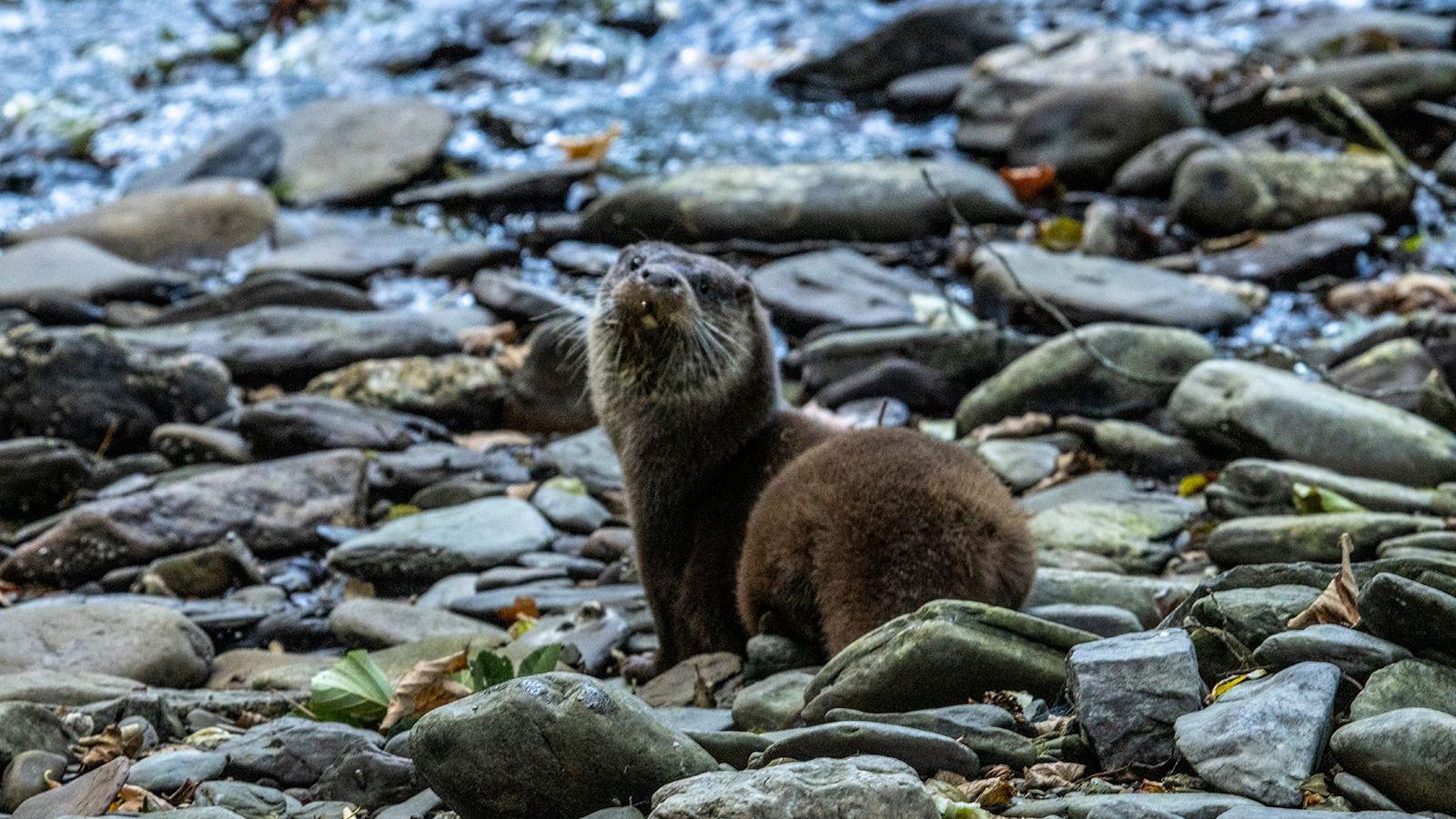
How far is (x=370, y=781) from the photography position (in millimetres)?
3354

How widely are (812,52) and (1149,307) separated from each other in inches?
273

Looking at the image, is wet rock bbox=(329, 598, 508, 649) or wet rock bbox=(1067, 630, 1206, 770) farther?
wet rock bbox=(329, 598, 508, 649)

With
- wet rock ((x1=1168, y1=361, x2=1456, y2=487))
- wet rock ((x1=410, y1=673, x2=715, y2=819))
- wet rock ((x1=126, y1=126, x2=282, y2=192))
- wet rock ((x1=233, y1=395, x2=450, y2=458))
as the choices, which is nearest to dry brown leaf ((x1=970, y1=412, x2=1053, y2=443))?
wet rock ((x1=1168, y1=361, x2=1456, y2=487))

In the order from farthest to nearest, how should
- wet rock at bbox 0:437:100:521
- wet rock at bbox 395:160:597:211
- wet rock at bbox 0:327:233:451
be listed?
wet rock at bbox 395:160:597:211
wet rock at bbox 0:327:233:451
wet rock at bbox 0:437:100:521

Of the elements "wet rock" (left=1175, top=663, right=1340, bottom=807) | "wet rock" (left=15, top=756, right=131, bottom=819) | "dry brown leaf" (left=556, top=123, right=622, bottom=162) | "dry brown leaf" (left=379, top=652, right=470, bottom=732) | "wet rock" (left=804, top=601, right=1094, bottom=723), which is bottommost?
"dry brown leaf" (left=556, top=123, right=622, bottom=162)

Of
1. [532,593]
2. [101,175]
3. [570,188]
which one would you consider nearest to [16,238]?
[101,175]

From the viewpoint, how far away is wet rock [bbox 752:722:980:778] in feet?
9.45

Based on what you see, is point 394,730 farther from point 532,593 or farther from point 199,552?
point 199,552

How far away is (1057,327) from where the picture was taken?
28.9 ft

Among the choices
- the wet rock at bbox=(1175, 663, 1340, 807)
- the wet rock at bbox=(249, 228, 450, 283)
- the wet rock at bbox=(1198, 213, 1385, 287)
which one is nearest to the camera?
the wet rock at bbox=(1175, 663, 1340, 807)

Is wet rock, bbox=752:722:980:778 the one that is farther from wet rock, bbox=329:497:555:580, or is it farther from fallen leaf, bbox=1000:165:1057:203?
fallen leaf, bbox=1000:165:1057:203

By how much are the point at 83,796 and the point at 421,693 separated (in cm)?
93

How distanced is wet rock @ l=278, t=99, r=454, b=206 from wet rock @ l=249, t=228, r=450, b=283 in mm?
1162

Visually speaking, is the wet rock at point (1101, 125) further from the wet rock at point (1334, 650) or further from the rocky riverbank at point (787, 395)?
the wet rock at point (1334, 650)
